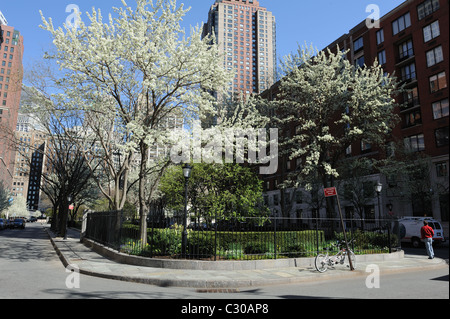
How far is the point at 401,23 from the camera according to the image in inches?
1517

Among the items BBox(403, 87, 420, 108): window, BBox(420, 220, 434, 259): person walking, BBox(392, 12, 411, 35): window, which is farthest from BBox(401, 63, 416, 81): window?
BBox(420, 220, 434, 259): person walking

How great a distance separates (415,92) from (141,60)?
33859 millimetres

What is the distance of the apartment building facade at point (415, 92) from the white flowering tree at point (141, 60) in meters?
17.7

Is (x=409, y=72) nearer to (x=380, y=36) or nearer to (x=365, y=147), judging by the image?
(x=380, y=36)

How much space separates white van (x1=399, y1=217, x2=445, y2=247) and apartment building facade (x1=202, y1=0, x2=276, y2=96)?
129 meters

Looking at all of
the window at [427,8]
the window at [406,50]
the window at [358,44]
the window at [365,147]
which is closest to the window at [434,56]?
the window at [406,50]

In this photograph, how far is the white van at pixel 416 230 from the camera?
2295cm

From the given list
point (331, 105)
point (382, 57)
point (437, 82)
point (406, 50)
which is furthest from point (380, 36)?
point (331, 105)

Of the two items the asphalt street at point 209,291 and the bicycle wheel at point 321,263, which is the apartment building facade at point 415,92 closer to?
the bicycle wheel at point 321,263

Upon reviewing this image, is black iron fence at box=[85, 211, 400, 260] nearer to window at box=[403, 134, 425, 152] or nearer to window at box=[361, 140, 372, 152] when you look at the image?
window at box=[403, 134, 425, 152]

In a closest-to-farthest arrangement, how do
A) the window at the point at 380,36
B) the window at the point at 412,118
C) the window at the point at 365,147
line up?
the window at the point at 412,118 < the window at the point at 365,147 < the window at the point at 380,36

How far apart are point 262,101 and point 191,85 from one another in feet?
38.1

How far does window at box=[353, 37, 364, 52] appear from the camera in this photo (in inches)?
1707
